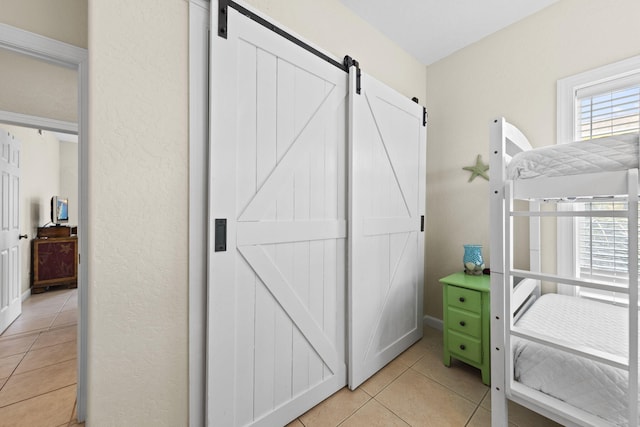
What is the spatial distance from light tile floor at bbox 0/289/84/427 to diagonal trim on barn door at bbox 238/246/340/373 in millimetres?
1393

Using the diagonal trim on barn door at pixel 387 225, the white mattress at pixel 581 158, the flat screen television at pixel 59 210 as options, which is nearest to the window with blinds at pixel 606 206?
the white mattress at pixel 581 158

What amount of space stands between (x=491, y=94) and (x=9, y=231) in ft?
16.3

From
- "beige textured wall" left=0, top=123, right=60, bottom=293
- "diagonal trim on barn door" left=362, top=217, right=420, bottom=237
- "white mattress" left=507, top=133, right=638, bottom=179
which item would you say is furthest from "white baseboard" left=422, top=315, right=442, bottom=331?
"beige textured wall" left=0, top=123, right=60, bottom=293

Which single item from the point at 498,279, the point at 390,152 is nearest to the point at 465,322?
the point at 498,279

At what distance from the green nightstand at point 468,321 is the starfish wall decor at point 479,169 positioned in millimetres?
893

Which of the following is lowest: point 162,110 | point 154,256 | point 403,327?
point 403,327

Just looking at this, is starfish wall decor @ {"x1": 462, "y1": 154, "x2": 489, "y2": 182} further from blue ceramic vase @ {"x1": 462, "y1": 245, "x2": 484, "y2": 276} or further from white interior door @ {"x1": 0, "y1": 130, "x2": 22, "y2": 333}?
white interior door @ {"x1": 0, "y1": 130, "x2": 22, "y2": 333}

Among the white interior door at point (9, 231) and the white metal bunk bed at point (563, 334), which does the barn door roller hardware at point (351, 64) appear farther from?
the white interior door at point (9, 231)

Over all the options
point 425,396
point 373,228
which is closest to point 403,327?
point 425,396

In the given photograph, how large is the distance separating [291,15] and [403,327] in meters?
2.47

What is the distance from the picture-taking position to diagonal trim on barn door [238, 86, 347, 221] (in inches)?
51.5

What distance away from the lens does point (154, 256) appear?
3.57ft

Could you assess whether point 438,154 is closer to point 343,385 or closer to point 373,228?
point 373,228

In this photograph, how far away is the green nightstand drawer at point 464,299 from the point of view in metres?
1.83
